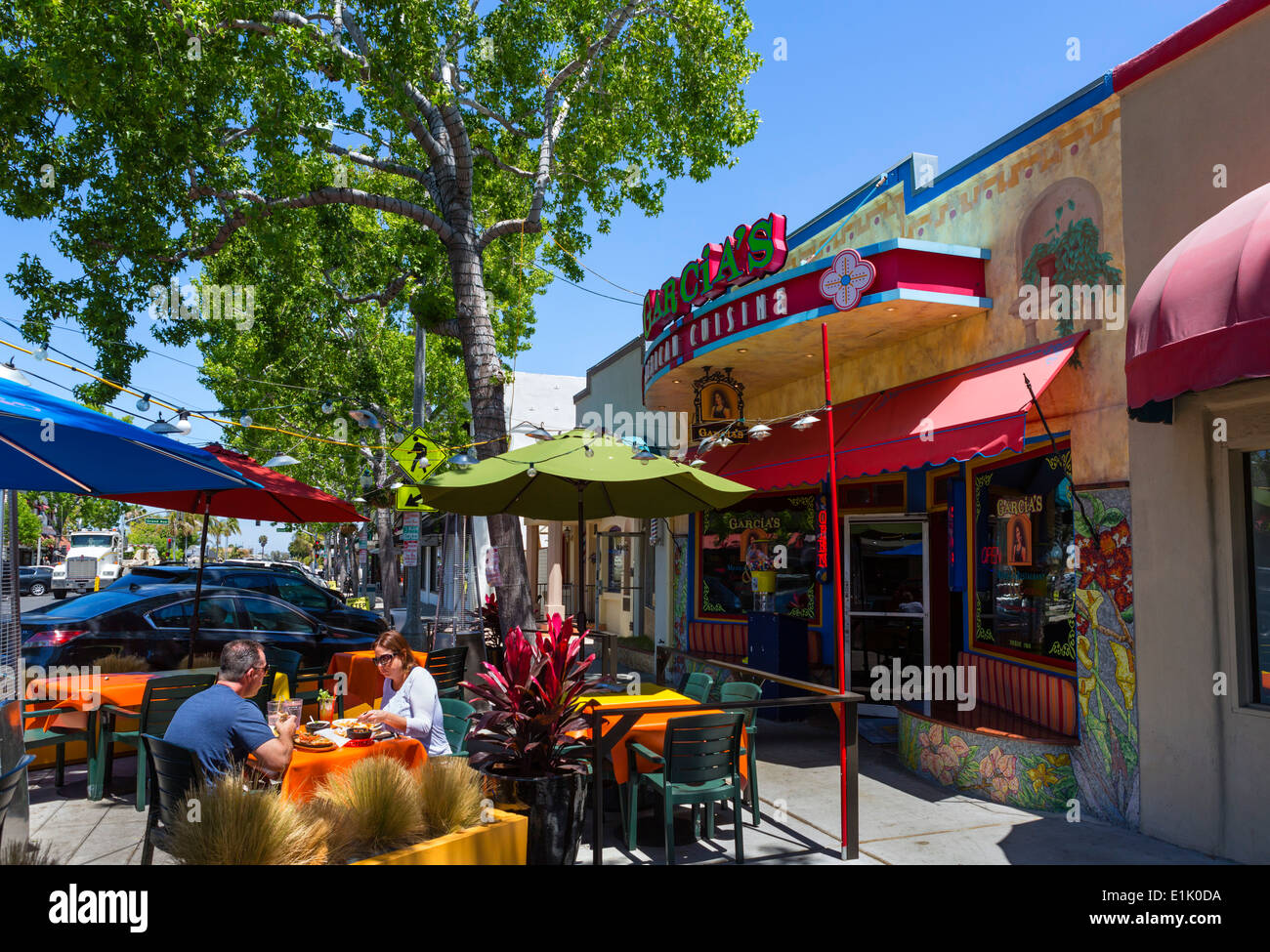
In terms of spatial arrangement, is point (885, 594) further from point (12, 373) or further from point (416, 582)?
point (416, 582)

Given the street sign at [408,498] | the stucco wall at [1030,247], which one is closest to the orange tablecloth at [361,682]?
the street sign at [408,498]

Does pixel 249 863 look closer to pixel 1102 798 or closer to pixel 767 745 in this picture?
pixel 1102 798

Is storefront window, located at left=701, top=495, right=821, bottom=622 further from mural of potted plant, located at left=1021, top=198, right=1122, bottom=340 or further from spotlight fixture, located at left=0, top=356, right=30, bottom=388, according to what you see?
spotlight fixture, located at left=0, top=356, right=30, bottom=388

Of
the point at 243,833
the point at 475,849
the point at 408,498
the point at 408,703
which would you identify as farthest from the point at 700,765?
the point at 408,498

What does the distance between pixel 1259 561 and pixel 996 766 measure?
2542 millimetres

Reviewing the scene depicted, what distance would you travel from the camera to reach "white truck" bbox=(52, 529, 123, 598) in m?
39.2

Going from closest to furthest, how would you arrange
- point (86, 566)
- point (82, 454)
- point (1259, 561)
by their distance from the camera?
point (82, 454) < point (1259, 561) < point (86, 566)

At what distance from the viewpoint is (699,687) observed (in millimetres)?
7273

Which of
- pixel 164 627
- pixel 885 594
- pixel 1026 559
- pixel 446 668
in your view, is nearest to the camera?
pixel 1026 559

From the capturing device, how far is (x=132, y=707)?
22.9 feet

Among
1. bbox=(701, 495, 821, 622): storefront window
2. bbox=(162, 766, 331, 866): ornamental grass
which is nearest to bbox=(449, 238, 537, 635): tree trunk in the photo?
bbox=(701, 495, 821, 622): storefront window

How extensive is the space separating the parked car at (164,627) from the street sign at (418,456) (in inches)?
91.6

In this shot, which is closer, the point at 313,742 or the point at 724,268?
the point at 313,742

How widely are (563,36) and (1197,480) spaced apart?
33.6ft
